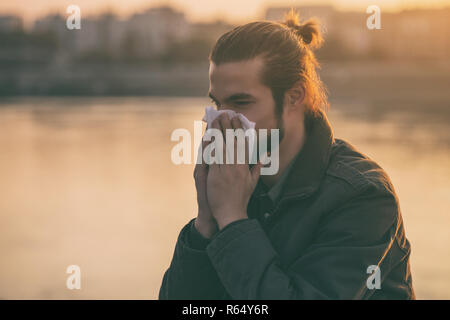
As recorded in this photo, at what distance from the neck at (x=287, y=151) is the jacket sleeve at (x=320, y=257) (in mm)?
297

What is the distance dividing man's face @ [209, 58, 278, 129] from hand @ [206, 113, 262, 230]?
0.13m

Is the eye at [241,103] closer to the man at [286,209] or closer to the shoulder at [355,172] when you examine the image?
the man at [286,209]

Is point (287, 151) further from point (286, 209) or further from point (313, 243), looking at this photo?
point (313, 243)

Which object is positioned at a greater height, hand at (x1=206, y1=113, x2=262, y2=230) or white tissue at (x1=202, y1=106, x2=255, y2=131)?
white tissue at (x1=202, y1=106, x2=255, y2=131)

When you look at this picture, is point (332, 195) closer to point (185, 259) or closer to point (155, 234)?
point (185, 259)

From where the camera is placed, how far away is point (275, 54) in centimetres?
176

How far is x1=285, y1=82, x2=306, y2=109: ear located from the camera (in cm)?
183

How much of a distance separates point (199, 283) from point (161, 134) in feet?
60.3

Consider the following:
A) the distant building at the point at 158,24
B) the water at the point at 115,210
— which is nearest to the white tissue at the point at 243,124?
the water at the point at 115,210

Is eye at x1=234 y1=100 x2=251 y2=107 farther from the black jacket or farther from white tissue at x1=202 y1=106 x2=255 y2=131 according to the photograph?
the black jacket

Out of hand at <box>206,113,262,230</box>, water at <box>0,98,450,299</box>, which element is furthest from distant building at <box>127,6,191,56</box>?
hand at <box>206,113,262,230</box>

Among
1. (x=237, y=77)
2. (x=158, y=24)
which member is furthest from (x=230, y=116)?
(x=158, y=24)

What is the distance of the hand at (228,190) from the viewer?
1.54 meters
